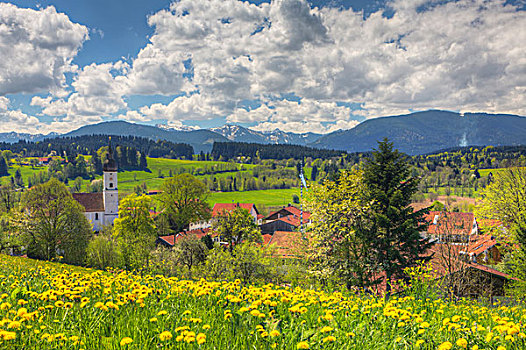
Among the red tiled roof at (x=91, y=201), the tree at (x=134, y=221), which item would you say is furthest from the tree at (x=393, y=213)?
the red tiled roof at (x=91, y=201)

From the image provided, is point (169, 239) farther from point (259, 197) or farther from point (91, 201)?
point (259, 197)

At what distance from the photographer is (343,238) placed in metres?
23.3

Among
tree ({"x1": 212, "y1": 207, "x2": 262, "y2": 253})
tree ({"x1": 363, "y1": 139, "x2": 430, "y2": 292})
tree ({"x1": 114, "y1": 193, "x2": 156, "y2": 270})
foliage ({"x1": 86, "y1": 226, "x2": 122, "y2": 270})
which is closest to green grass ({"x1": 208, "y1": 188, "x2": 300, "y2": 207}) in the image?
tree ({"x1": 114, "y1": 193, "x2": 156, "y2": 270})

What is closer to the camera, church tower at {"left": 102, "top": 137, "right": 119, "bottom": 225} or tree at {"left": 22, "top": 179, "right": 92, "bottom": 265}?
tree at {"left": 22, "top": 179, "right": 92, "bottom": 265}

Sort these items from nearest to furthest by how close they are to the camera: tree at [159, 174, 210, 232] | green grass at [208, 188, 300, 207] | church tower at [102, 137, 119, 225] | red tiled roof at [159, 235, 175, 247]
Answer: red tiled roof at [159, 235, 175, 247], tree at [159, 174, 210, 232], church tower at [102, 137, 119, 225], green grass at [208, 188, 300, 207]

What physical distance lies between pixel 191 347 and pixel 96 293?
10.6ft

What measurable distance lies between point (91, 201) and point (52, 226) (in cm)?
4052

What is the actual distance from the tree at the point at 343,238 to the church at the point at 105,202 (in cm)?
6516

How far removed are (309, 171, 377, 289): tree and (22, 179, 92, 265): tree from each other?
32.2 metres

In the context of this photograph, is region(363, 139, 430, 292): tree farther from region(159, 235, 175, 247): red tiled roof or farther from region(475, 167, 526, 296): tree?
region(159, 235, 175, 247): red tiled roof

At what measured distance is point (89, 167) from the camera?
187250 mm

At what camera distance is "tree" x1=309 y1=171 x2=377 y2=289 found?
23234 mm

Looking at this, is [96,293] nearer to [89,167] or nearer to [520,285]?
[520,285]

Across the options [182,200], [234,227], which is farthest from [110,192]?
[234,227]
